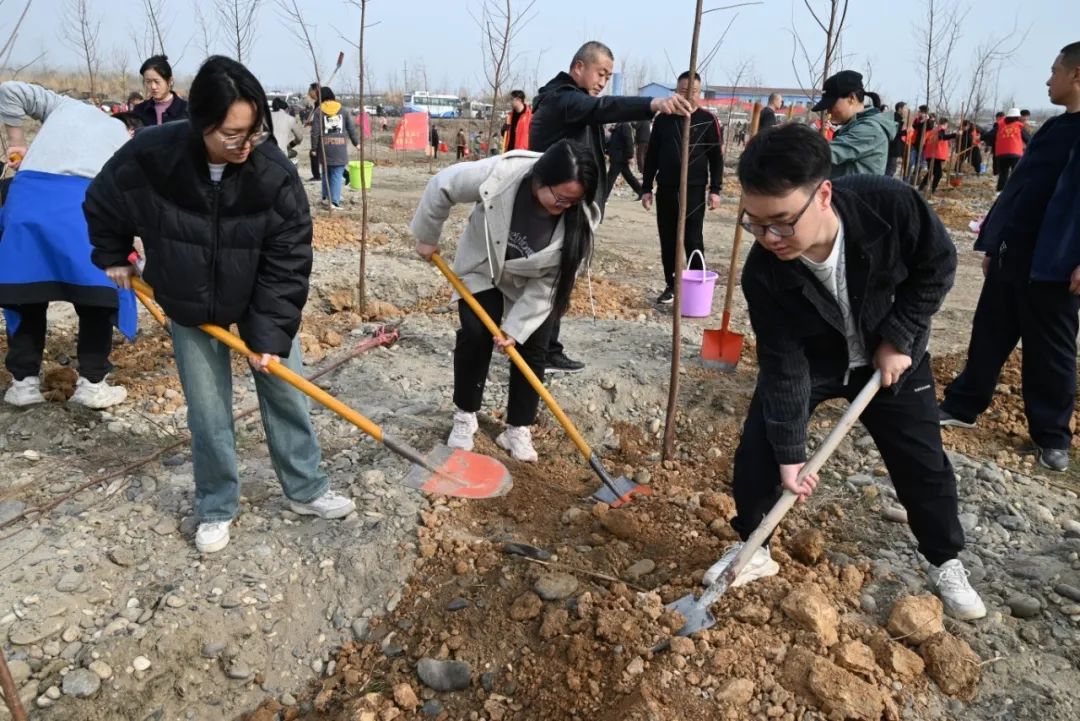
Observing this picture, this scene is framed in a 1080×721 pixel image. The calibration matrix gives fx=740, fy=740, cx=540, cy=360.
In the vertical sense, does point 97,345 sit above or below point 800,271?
below

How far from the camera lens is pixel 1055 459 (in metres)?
3.43

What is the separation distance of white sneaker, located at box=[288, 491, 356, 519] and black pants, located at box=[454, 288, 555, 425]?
772 mm

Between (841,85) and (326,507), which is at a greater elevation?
(841,85)

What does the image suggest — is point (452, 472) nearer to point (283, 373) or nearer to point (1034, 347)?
point (283, 373)

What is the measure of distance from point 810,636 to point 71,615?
2.33 m

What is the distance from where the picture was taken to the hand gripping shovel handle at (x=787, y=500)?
2.12m

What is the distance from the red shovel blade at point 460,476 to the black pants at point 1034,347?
244 cm

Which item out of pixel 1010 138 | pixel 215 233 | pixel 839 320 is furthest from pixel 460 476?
pixel 1010 138

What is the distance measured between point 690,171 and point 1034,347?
8.95 ft

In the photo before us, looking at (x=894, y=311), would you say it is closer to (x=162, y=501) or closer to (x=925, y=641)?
(x=925, y=641)

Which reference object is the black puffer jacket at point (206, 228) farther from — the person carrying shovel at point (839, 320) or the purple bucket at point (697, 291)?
the purple bucket at point (697, 291)

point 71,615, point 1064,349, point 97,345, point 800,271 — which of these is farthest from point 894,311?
point 97,345

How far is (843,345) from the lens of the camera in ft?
7.09

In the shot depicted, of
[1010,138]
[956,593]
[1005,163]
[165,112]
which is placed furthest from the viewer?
[1005,163]
